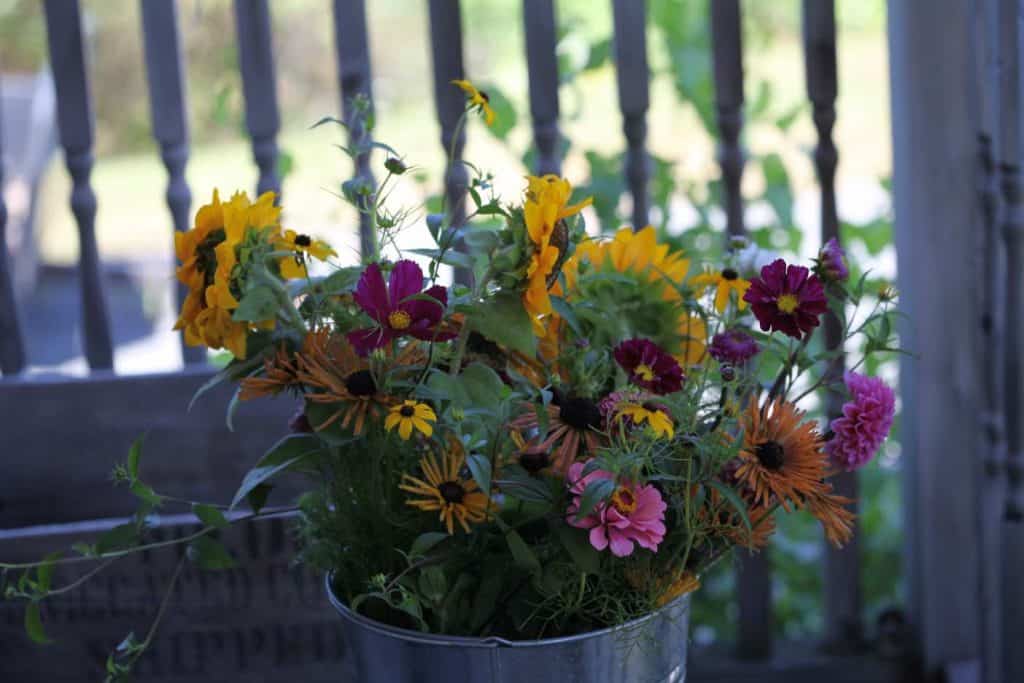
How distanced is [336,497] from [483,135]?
3.08 m

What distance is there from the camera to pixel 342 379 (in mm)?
729

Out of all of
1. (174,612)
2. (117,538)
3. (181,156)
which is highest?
(181,156)

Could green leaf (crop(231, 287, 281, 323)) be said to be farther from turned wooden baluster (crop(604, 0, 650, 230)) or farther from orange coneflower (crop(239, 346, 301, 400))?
turned wooden baluster (crop(604, 0, 650, 230))

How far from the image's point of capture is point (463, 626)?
0.75 m

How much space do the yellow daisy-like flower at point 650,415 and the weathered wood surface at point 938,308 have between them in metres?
0.59

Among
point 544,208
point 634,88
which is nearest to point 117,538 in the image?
point 544,208

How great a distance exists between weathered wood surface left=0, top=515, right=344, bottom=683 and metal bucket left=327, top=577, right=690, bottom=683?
374 millimetres

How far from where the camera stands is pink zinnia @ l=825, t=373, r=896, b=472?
0.76m

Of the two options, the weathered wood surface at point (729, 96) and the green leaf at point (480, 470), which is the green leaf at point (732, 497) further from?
A: the weathered wood surface at point (729, 96)

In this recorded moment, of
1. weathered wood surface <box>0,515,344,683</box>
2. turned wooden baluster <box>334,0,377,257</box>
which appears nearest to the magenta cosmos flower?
weathered wood surface <box>0,515,344,683</box>

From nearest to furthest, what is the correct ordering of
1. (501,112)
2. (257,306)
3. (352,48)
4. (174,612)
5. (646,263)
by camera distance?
(257,306) < (646,263) < (174,612) < (352,48) < (501,112)

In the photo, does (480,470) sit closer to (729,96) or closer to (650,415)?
(650,415)

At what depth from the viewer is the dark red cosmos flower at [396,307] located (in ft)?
2.26

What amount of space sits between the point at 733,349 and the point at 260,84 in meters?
0.64
